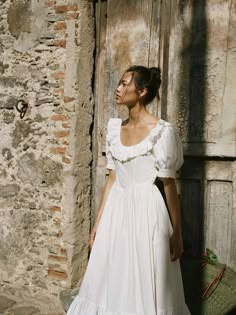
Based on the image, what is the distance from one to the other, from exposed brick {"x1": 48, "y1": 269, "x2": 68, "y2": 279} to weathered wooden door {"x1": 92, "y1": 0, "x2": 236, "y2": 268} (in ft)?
3.57

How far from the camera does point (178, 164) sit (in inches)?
117

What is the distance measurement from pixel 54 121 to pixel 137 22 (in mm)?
1072

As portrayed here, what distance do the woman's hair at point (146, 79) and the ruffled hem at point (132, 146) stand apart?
0.68 ft

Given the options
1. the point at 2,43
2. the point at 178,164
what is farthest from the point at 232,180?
the point at 2,43

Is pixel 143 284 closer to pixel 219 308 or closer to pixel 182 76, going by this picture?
pixel 219 308

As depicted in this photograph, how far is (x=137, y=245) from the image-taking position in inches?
115

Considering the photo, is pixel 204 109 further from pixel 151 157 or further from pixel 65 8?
pixel 65 8

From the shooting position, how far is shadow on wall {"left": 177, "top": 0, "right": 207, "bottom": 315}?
3.66 m

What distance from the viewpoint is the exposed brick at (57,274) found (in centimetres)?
404

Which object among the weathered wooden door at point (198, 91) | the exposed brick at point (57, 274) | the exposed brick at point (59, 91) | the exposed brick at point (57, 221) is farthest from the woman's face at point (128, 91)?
the exposed brick at point (57, 274)

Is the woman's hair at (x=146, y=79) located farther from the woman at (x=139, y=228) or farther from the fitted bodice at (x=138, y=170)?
the fitted bodice at (x=138, y=170)

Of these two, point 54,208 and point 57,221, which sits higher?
point 54,208

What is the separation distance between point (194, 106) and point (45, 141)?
1304mm

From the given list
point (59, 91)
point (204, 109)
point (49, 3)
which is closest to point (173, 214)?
point (204, 109)
